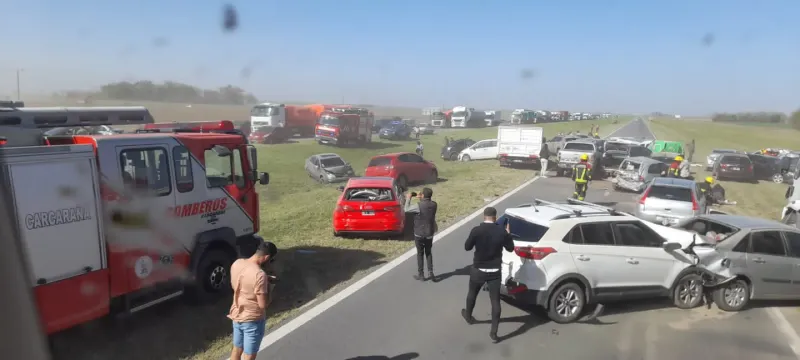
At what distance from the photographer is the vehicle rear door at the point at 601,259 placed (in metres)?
7.75

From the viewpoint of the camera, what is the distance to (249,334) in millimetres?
5480

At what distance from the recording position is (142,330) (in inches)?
291

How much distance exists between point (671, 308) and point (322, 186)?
17.5 metres

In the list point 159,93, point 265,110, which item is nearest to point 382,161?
→ point 159,93

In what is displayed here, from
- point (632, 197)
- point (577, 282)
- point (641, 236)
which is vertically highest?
point (641, 236)

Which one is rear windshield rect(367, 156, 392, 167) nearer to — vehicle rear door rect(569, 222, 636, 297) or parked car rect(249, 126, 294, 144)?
vehicle rear door rect(569, 222, 636, 297)

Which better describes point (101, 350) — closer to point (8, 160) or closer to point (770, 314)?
point (8, 160)

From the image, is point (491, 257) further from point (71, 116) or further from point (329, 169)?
point (329, 169)

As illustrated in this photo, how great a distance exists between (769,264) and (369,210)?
760 centimetres

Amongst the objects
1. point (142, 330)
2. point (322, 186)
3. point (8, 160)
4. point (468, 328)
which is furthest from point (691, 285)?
point (322, 186)

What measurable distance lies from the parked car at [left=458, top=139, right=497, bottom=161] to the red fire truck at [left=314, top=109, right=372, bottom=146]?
9781 mm

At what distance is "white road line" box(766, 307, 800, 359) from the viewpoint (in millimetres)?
7240

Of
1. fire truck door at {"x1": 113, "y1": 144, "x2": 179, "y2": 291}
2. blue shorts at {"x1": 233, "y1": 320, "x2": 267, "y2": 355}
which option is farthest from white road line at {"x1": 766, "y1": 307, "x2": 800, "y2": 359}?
fire truck door at {"x1": 113, "y1": 144, "x2": 179, "y2": 291}

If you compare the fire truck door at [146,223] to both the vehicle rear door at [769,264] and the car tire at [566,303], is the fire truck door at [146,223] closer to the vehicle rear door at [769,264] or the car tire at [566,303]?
the car tire at [566,303]
